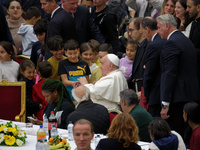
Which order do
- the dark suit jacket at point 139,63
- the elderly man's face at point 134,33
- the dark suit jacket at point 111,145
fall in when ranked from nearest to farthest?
the dark suit jacket at point 111,145
the dark suit jacket at point 139,63
the elderly man's face at point 134,33

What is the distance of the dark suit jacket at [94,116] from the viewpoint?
5930 millimetres

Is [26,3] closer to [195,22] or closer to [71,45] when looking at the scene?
[71,45]

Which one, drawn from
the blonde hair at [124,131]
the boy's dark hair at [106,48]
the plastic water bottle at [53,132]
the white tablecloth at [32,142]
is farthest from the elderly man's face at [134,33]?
the blonde hair at [124,131]

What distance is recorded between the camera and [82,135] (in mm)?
4742

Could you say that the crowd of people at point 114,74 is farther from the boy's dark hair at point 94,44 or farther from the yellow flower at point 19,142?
the yellow flower at point 19,142

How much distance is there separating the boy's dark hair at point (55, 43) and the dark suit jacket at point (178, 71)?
6.59 feet

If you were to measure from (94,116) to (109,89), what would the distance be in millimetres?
1070

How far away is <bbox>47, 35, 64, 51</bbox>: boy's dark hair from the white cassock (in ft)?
3.25

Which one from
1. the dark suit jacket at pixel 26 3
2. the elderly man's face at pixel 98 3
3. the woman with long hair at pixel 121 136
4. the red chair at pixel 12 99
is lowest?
the red chair at pixel 12 99

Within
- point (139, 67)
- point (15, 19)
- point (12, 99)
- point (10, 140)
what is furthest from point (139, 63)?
point (15, 19)

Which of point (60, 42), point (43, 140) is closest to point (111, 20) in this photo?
point (60, 42)

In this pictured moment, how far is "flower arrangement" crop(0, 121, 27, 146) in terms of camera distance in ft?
18.0

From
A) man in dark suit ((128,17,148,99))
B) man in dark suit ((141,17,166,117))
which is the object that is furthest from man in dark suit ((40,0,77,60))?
man in dark suit ((141,17,166,117))

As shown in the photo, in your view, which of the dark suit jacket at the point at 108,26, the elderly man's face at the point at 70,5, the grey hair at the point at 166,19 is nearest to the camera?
the grey hair at the point at 166,19
